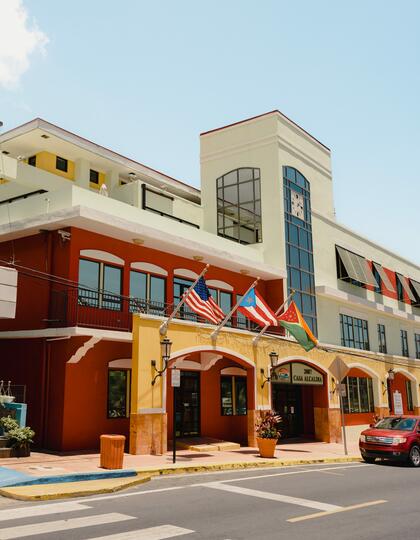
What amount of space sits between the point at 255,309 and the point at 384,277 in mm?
20470

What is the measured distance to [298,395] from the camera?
29875mm

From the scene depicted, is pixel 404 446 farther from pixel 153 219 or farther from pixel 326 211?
pixel 326 211

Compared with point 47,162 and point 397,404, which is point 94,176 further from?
point 397,404

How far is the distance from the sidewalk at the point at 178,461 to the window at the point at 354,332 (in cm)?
1089

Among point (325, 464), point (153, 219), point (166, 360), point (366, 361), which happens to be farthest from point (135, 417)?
point (366, 361)

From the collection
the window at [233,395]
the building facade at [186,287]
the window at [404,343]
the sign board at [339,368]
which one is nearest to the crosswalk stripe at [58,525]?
the building facade at [186,287]

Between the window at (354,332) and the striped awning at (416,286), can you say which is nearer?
the window at (354,332)

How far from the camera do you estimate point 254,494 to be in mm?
11977

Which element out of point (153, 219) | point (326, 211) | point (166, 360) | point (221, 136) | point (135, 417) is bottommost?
point (135, 417)

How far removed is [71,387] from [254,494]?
29.7 feet

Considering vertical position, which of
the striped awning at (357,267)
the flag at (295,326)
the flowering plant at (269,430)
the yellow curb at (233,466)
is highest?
the striped awning at (357,267)

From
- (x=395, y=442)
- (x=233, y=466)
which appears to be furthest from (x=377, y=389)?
(x=233, y=466)

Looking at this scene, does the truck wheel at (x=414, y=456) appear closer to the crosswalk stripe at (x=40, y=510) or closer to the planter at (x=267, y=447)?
the planter at (x=267, y=447)

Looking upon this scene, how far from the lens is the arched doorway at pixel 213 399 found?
2308 cm
